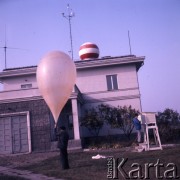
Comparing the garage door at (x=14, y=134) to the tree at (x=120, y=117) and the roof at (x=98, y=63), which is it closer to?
the tree at (x=120, y=117)

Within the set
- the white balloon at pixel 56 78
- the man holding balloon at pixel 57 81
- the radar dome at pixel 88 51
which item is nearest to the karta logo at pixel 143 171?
the man holding balloon at pixel 57 81

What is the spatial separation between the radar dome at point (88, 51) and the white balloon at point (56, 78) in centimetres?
1780

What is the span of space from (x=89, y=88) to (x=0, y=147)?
9966 mm

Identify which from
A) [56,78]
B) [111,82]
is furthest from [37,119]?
[56,78]

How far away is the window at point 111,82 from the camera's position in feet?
93.2

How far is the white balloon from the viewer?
12328 mm

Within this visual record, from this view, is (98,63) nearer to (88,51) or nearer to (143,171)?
(88,51)

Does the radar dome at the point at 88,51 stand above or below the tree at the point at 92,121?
above

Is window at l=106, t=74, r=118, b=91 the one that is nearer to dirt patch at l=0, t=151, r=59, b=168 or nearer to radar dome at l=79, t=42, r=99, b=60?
radar dome at l=79, t=42, r=99, b=60

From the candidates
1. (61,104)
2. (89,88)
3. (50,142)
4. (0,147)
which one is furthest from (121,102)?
(61,104)

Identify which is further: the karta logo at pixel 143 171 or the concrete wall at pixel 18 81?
the concrete wall at pixel 18 81

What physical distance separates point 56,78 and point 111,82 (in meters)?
16.5

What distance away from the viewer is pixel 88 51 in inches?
1208

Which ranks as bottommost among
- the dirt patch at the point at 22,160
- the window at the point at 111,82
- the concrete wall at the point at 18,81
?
the dirt patch at the point at 22,160
